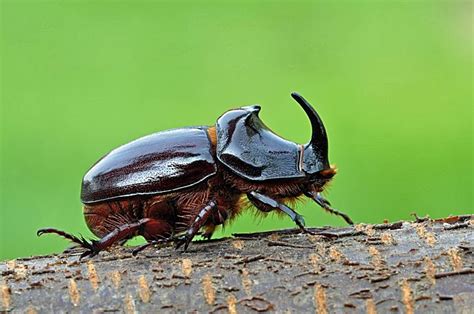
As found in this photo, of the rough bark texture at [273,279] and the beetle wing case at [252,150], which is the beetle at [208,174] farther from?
the rough bark texture at [273,279]

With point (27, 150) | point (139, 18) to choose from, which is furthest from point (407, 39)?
point (27, 150)

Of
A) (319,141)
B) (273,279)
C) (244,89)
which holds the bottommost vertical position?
(273,279)

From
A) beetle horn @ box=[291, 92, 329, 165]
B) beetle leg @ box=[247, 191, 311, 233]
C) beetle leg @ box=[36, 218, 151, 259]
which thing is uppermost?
beetle horn @ box=[291, 92, 329, 165]

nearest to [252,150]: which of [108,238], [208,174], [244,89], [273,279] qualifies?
[208,174]

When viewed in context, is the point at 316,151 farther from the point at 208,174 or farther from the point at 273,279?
the point at 273,279

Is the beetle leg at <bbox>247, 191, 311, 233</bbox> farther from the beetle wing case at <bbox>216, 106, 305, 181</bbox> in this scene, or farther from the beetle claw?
the beetle claw

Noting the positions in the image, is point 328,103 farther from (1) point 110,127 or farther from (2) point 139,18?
(2) point 139,18

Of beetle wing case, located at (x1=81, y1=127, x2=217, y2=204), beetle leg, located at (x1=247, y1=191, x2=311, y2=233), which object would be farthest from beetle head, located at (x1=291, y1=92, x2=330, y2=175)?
beetle wing case, located at (x1=81, y1=127, x2=217, y2=204)
